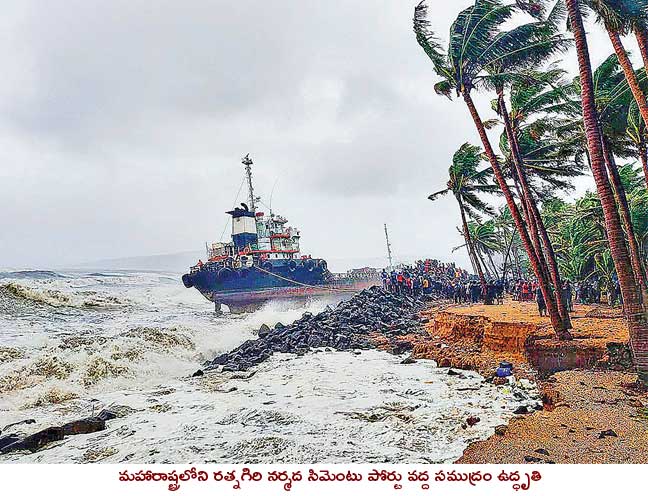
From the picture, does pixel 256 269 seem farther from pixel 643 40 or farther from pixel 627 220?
pixel 643 40

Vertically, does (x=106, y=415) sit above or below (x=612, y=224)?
below

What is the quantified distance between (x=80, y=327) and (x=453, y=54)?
25.5ft

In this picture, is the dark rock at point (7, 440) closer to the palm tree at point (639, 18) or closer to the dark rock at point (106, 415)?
the dark rock at point (106, 415)

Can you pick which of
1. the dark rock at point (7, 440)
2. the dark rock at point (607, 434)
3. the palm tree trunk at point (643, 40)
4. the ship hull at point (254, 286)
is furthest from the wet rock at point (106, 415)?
the ship hull at point (254, 286)

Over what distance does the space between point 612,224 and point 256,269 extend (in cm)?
892

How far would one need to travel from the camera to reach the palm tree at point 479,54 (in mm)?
4785

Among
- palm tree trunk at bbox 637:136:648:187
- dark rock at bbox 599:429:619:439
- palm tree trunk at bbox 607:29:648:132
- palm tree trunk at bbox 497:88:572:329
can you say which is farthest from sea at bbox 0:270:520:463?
palm tree trunk at bbox 637:136:648:187

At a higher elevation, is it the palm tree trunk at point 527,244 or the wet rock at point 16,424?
the palm tree trunk at point 527,244

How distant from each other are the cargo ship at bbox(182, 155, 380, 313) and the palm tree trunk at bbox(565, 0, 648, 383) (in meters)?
6.79

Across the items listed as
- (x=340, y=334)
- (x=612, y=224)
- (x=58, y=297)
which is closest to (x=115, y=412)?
(x=340, y=334)

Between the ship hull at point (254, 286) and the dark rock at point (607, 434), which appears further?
the ship hull at point (254, 286)

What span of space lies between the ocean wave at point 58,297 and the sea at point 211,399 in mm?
82

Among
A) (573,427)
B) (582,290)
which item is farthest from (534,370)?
(582,290)

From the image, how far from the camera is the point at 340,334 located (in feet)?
25.0
